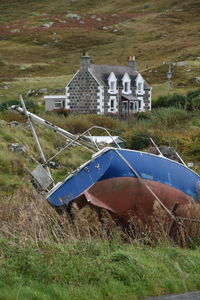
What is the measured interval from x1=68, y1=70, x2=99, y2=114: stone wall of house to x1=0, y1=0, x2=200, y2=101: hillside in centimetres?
1135

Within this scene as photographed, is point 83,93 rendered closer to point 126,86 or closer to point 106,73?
point 106,73

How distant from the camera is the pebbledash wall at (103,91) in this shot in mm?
57906

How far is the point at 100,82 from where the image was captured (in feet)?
189

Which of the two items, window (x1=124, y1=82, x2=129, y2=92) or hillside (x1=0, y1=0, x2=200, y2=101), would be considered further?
hillside (x1=0, y1=0, x2=200, y2=101)

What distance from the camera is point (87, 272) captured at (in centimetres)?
891

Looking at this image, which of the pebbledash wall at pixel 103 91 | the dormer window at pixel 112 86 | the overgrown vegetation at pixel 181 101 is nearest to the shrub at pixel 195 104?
the overgrown vegetation at pixel 181 101

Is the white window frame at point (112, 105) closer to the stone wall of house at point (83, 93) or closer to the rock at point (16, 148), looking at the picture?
the stone wall of house at point (83, 93)

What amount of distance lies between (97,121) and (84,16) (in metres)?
106

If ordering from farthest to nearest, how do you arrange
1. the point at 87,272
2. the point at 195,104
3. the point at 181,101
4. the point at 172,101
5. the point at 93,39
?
the point at 93,39
the point at 172,101
the point at 181,101
the point at 195,104
the point at 87,272

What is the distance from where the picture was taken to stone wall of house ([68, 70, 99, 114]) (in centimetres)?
5791

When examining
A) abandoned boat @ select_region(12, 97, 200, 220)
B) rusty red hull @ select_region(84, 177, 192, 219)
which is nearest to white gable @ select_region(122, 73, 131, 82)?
abandoned boat @ select_region(12, 97, 200, 220)

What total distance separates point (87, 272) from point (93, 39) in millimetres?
111464

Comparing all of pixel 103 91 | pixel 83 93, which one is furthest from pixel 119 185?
pixel 83 93

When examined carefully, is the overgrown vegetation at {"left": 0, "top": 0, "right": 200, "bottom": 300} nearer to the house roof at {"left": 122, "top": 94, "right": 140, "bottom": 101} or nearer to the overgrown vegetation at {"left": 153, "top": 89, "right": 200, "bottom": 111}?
the overgrown vegetation at {"left": 153, "top": 89, "right": 200, "bottom": 111}
